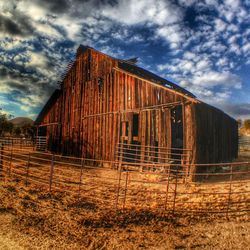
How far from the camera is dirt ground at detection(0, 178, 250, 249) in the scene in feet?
15.3

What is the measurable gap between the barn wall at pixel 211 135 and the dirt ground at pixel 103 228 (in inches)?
215

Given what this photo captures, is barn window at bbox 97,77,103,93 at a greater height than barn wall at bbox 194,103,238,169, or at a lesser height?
greater

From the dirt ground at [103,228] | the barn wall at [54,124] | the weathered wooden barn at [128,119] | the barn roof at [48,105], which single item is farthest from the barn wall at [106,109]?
the dirt ground at [103,228]

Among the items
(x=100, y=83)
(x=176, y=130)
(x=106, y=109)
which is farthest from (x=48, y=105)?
(x=176, y=130)

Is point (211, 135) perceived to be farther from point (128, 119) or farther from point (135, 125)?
point (128, 119)

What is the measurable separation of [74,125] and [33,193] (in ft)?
36.8

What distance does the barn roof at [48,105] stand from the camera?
2166 cm

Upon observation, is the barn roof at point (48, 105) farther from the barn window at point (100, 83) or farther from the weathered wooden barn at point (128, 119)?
the barn window at point (100, 83)

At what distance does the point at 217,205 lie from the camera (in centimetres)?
731

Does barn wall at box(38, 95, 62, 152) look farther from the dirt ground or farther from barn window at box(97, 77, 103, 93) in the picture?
the dirt ground

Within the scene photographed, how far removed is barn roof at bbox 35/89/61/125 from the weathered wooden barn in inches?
5.2

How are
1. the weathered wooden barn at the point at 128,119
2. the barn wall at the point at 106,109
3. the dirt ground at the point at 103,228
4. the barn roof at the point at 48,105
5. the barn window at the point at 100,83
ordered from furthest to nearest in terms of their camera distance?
the barn roof at the point at 48,105
the barn window at the point at 100,83
the barn wall at the point at 106,109
the weathered wooden barn at the point at 128,119
the dirt ground at the point at 103,228

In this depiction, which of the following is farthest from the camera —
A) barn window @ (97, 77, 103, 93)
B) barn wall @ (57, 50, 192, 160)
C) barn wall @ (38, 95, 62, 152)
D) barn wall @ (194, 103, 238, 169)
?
barn wall @ (38, 95, 62, 152)

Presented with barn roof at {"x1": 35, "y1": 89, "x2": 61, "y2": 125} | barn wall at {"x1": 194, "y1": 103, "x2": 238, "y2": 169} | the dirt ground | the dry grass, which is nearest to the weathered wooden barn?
barn wall at {"x1": 194, "y1": 103, "x2": 238, "y2": 169}
